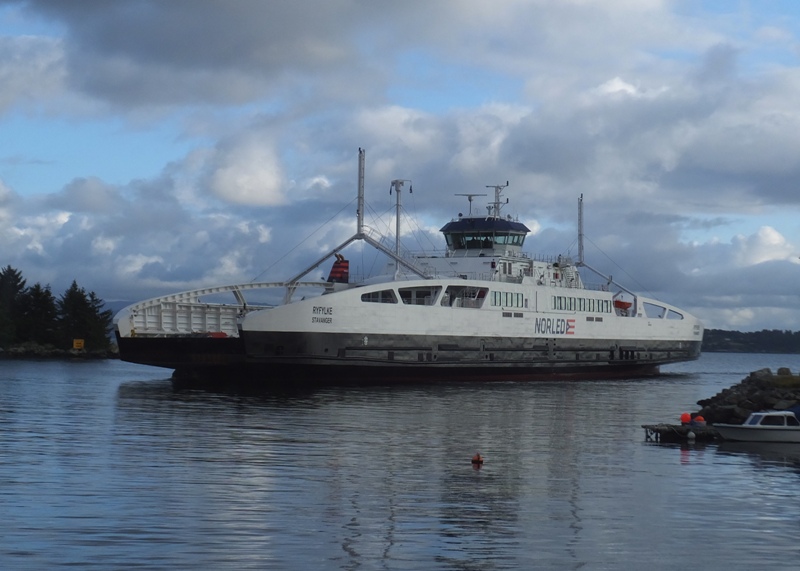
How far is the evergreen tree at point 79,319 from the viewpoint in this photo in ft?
416

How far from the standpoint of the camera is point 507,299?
69.1 meters

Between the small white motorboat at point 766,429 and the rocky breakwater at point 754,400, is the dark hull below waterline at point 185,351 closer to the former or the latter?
the rocky breakwater at point 754,400

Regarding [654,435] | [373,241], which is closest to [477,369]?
[373,241]

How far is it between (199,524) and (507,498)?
23.7ft

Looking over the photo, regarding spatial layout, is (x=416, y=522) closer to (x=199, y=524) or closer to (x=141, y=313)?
(x=199, y=524)

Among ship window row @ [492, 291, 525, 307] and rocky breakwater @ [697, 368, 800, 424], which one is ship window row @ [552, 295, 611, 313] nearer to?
ship window row @ [492, 291, 525, 307]

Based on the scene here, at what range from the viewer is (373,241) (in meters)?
68.4

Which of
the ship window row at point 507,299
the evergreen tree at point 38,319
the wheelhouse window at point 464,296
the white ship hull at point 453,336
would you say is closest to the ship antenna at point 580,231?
the white ship hull at point 453,336

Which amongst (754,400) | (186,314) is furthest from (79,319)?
(754,400)

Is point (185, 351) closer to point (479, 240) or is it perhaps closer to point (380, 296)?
point (380, 296)

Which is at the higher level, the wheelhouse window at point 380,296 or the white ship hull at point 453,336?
the wheelhouse window at point 380,296

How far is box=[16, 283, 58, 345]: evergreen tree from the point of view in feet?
415

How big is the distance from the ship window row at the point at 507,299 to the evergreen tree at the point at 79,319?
73846mm

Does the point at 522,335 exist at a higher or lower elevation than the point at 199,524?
higher
